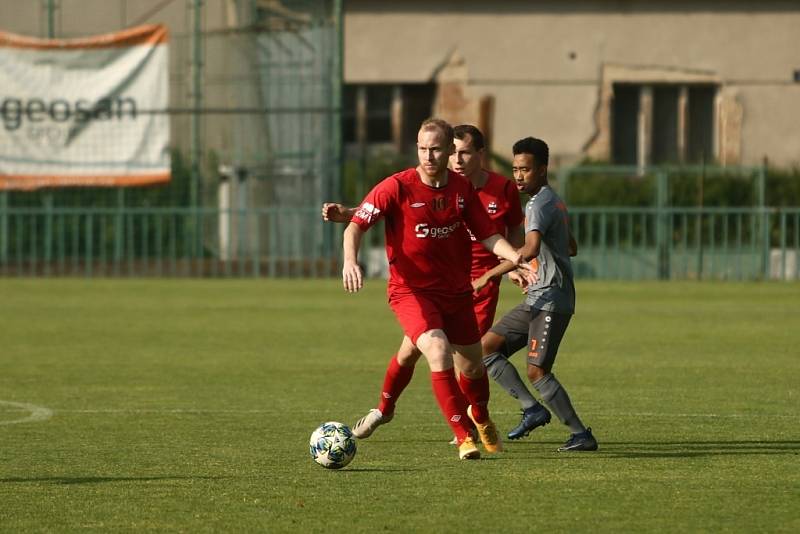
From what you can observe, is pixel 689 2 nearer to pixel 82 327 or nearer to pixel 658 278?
pixel 658 278

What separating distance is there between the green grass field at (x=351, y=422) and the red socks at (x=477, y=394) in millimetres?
261

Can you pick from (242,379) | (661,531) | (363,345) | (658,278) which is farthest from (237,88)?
(661,531)

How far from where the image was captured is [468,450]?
27.9 ft

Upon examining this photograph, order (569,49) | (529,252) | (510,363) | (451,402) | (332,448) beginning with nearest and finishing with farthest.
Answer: (332,448) < (451,402) < (529,252) < (510,363) < (569,49)

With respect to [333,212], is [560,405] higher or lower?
lower

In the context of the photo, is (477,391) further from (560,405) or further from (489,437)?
(560,405)

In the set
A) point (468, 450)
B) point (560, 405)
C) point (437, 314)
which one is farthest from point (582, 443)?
point (437, 314)

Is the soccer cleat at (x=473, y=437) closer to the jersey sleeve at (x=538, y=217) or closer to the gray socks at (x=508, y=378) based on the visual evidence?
the gray socks at (x=508, y=378)

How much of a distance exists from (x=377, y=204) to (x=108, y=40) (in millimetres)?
22450

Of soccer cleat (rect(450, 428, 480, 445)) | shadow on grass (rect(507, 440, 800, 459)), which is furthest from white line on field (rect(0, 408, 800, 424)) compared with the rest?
soccer cleat (rect(450, 428, 480, 445))

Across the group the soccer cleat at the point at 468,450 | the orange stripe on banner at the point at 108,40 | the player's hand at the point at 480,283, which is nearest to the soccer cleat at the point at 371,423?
the soccer cleat at the point at 468,450

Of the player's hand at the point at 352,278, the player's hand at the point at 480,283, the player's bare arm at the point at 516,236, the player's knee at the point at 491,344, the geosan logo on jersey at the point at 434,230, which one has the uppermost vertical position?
the geosan logo on jersey at the point at 434,230

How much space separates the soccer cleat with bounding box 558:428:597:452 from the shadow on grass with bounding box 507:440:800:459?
6 cm

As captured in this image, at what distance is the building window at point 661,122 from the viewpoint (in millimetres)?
41781
